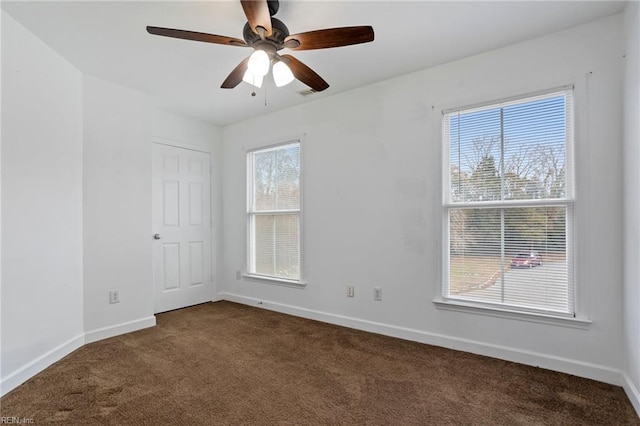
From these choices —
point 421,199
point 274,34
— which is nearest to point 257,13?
point 274,34

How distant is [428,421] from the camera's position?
73.0 inches

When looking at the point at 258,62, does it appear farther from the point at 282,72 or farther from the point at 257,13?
the point at 257,13

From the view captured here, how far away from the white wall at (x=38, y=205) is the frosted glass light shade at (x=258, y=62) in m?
1.69

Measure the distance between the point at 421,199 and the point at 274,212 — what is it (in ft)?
6.14

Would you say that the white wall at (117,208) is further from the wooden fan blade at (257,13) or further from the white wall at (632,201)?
the white wall at (632,201)

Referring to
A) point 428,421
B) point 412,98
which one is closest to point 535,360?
point 428,421

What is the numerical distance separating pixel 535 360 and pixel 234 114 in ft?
13.0

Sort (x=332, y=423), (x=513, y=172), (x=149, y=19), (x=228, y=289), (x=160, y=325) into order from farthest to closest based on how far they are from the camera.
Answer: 1. (x=228, y=289)
2. (x=160, y=325)
3. (x=513, y=172)
4. (x=149, y=19)
5. (x=332, y=423)

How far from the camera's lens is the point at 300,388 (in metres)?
2.21

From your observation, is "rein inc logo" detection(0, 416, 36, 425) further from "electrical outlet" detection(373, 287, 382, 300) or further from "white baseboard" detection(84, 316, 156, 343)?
"electrical outlet" detection(373, 287, 382, 300)

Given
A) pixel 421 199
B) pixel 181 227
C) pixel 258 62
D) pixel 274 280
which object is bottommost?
pixel 274 280

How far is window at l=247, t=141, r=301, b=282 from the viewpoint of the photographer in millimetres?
3998

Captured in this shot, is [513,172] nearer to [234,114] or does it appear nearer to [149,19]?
[149,19]

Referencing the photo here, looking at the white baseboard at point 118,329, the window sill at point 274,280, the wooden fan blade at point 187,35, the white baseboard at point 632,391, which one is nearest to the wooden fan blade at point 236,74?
the wooden fan blade at point 187,35
